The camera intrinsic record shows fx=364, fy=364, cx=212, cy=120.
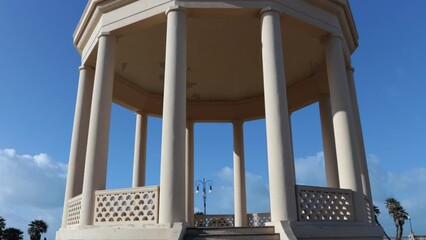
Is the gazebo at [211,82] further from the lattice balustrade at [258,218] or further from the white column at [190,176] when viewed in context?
the white column at [190,176]

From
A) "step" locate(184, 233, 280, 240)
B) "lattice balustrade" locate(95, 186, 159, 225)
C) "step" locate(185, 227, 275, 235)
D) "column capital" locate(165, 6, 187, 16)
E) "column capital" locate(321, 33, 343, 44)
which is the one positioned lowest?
"step" locate(184, 233, 280, 240)

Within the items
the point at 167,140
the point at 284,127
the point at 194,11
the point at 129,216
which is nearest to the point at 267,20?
the point at 194,11

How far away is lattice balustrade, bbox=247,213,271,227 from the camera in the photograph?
2030 centimetres

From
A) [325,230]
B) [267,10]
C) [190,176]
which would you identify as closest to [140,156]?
[190,176]

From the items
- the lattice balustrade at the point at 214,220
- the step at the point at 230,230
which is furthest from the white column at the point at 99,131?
the lattice balustrade at the point at 214,220

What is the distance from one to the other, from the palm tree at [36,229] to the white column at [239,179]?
178ft

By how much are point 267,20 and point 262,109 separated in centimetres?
1062

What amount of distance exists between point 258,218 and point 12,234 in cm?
4471

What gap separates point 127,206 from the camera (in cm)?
1094

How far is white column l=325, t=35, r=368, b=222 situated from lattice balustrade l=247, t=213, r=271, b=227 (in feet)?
28.1

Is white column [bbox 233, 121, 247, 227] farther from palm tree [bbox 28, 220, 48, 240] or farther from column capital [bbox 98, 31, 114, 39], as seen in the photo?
palm tree [bbox 28, 220, 48, 240]

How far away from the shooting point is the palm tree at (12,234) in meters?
50.4

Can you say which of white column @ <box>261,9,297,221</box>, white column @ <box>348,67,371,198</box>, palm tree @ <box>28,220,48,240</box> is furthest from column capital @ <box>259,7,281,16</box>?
palm tree @ <box>28,220,48,240</box>

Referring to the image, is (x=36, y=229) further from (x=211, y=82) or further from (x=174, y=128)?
(x=174, y=128)
